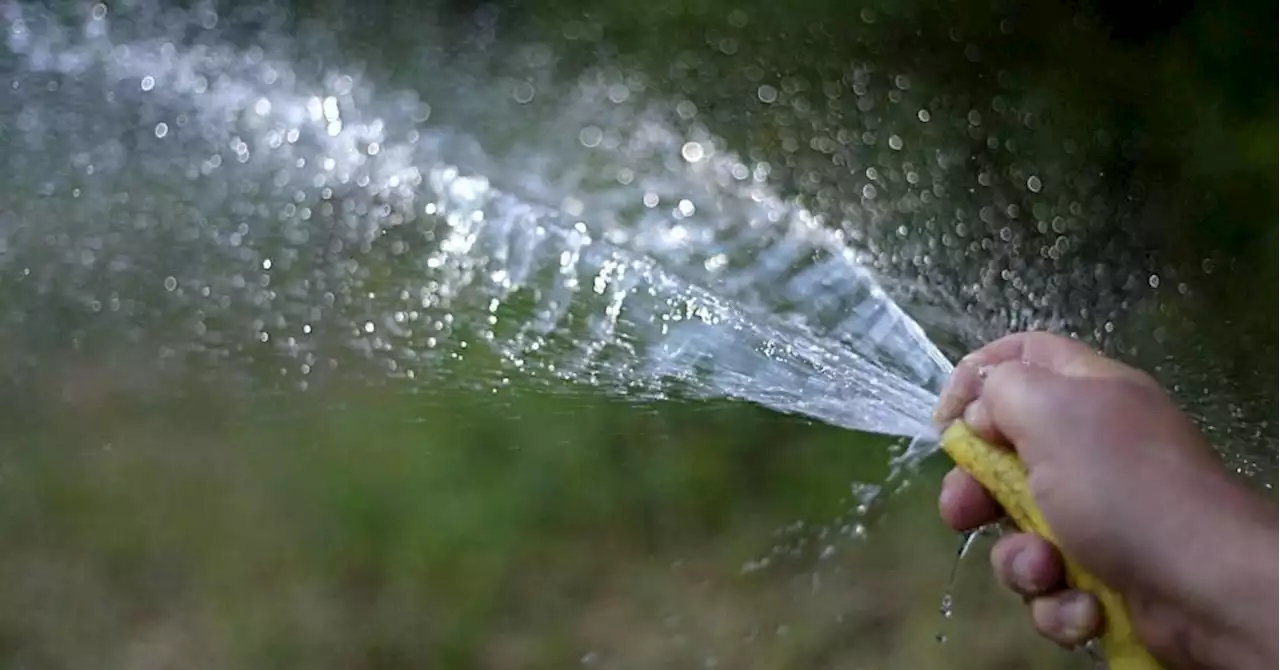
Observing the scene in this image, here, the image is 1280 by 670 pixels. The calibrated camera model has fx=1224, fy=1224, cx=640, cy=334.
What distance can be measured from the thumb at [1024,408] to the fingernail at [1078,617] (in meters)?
0.08

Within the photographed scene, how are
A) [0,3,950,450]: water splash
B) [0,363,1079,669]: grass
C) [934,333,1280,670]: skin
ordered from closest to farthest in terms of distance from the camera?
[934,333,1280,670]: skin → [0,363,1079,669]: grass → [0,3,950,450]: water splash

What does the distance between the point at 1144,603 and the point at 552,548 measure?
0.57m

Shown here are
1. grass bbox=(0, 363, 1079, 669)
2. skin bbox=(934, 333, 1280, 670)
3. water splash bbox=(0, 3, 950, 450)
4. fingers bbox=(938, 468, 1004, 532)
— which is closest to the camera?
skin bbox=(934, 333, 1280, 670)

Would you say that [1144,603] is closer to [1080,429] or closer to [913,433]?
[1080,429]

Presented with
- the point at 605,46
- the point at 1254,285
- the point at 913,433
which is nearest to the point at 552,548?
the point at 913,433

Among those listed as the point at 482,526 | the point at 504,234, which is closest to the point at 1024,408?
the point at 482,526

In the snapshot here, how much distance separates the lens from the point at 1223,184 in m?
1.31

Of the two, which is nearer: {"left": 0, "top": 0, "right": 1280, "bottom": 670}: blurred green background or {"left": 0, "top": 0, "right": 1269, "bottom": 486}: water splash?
{"left": 0, "top": 0, "right": 1280, "bottom": 670}: blurred green background

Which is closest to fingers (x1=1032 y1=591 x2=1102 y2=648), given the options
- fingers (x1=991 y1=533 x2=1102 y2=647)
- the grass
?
fingers (x1=991 y1=533 x2=1102 y2=647)

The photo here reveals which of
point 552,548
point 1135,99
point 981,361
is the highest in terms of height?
point 1135,99

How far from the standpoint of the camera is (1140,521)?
0.63m

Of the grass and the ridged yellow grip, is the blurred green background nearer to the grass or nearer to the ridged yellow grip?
the grass

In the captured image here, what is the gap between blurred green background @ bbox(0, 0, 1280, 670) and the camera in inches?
41.3

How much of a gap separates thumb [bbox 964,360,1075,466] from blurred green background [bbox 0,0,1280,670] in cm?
40
